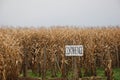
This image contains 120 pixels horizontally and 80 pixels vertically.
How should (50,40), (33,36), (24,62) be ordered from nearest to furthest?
(24,62) → (50,40) → (33,36)

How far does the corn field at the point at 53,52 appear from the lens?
219 inches

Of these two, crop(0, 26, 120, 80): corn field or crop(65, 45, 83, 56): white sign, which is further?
crop(0, 26, 120, 80): corn field

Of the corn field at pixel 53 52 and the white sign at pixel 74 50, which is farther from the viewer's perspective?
the corn field at pixel 53 52

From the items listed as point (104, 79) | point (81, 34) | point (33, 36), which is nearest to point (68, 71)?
point (104, 79)

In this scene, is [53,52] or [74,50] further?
[53,52]

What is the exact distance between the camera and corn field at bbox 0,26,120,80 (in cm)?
556

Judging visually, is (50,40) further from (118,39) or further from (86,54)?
(118,39)

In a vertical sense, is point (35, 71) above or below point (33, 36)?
below

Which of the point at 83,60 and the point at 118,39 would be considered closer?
the point at 83,60

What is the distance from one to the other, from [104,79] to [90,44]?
0.83 meters

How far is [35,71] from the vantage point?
7445 millimetres

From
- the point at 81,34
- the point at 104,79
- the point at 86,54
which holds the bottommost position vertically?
the point at 104,79

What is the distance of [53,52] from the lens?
6.90 metres

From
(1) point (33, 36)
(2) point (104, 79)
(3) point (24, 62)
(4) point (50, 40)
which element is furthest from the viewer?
(1) point (33, 36)
